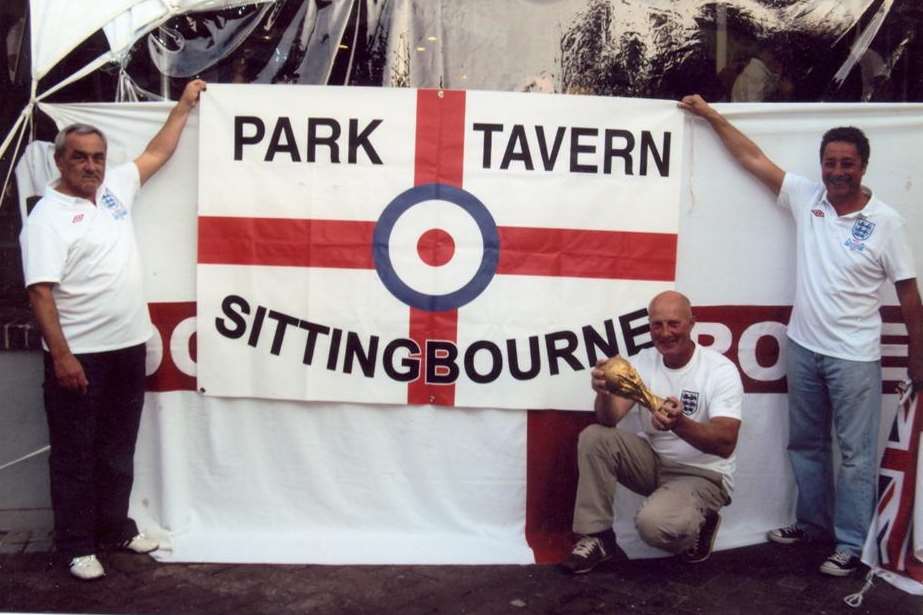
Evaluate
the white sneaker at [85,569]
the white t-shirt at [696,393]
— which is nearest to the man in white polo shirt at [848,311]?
the white t-shirt at [696,393]

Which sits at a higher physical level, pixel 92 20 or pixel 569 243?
pixel 92 20

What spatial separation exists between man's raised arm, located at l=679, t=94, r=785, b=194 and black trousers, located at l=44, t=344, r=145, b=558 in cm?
251

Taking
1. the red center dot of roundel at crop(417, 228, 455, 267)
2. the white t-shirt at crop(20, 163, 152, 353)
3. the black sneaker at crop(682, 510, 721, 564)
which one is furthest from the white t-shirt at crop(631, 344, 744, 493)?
the white t-shirt at crop(20, 163, 152, 353)

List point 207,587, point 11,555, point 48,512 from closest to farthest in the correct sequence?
point 207,587 → point 11,555 → point 48,512

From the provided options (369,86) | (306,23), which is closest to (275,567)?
(369,86)

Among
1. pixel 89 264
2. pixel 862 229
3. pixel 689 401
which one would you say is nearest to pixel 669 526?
pixel 689 401

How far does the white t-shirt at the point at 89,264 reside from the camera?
345cm

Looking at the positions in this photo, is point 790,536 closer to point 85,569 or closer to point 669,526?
point 669,526

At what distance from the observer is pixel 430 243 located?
13.0 ft

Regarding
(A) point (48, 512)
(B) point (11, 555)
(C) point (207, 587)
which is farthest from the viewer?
(A) point (48, 512)

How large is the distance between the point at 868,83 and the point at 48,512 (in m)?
4.16

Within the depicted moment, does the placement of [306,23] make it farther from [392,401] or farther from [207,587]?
[207,587]

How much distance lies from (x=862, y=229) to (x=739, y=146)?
605mm

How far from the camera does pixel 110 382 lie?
12.2 ft
